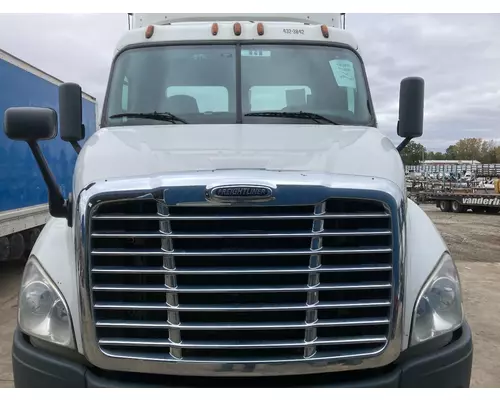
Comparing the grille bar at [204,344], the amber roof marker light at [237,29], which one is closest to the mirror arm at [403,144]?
the amber roof marker light at [237,29]

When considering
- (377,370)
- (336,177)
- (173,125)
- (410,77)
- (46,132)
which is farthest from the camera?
(410,77)

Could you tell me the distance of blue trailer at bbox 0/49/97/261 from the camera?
7230 mm

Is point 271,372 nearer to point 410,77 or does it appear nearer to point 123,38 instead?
point 410,77

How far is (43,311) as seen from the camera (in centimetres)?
Answer: 267

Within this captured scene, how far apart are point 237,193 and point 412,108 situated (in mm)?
2105

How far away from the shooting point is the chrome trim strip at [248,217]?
7.73 feet

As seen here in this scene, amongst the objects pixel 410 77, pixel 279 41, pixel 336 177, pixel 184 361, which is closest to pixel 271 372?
pixel 184 361

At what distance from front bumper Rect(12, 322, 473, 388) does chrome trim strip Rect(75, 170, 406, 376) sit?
7 centimetres

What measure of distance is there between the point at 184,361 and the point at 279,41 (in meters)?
2.78

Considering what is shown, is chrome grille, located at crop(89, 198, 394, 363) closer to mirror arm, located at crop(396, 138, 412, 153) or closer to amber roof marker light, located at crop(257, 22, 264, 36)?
mirror arm, located at crop(396, 138, 412, 153)

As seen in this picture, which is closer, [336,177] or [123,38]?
[336,177]

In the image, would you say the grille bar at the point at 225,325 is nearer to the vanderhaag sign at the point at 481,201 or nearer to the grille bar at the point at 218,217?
the grille bar at the point at 218,217

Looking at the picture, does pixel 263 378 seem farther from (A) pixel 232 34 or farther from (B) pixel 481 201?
(B) pixel 481 201

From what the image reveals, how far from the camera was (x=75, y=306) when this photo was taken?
2.59 meters
